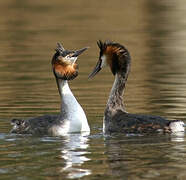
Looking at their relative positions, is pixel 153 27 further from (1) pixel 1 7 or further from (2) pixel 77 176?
(2) pixel 77 176

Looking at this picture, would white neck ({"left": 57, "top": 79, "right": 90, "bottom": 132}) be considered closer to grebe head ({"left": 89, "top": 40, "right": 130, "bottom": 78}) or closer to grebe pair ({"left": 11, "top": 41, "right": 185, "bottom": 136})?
grebe pair ({"left": 11, "top": 41, "right": 185, "bottom": 136})

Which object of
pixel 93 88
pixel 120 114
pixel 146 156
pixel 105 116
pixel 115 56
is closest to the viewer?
pixel 146 156

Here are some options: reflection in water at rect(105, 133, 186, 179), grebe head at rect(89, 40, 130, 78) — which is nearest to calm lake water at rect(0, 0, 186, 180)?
reflection in water at rect(105, 133, 186, 179)

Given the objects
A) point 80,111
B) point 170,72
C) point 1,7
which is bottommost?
point 80,111

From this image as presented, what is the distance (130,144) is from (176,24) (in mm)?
22587

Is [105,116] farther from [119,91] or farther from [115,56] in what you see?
[115,56]

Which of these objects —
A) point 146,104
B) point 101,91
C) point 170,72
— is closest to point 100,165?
→ point 146,104

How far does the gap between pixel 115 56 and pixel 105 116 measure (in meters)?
1.08

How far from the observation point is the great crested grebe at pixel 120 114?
526 inches

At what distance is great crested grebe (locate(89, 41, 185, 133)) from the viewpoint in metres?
13.4

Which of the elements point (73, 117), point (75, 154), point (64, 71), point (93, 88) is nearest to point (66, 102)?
point (73, 117)

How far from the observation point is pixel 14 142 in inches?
522

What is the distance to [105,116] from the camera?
14391 millimetres

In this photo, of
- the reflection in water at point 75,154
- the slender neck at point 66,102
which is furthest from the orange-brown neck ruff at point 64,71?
Result: the reflection in water at point 75,154
